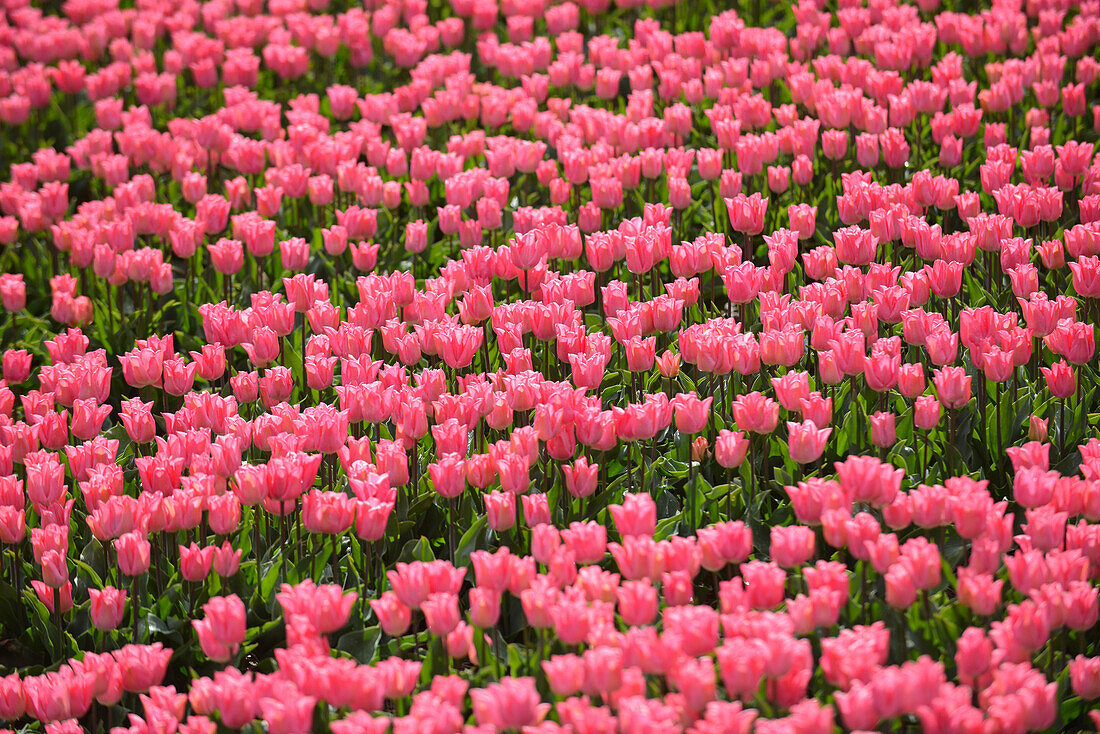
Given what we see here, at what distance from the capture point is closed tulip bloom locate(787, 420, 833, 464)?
12.0ft

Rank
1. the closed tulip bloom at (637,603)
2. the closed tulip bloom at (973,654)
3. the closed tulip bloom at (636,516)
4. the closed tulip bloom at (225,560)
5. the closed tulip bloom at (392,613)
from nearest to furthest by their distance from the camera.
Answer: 1. the closed tulip bloom at (973,654)
2. the closed tulip bloom at (637,603)
3. the closed tulip bloom at (392,613)
4. the closed tulip bloom at (636,516)
5. the closed tulip bloom at (225,560)

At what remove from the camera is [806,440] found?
3.66 m

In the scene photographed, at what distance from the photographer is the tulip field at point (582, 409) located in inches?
119

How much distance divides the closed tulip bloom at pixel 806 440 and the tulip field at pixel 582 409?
0.02m

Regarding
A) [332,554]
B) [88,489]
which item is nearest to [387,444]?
[332,554]

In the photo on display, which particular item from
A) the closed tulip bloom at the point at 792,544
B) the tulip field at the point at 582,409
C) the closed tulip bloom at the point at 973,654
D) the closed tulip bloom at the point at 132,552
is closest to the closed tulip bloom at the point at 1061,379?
the tulip field at the point at 582,409

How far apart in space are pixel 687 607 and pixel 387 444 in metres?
1.20

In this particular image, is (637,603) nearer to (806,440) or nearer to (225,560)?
(806,440)

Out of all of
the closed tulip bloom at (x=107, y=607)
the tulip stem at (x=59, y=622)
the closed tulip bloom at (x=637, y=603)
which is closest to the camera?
the closed tulip bloom at (x=637, y=603)

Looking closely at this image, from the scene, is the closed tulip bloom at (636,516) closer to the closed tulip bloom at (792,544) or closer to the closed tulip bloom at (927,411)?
the closed tulip bloom at (792,544)

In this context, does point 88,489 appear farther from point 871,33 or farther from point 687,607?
point 871,33

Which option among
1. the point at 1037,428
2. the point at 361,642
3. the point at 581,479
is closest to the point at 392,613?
the point at 361,642

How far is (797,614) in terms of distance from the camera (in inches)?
119

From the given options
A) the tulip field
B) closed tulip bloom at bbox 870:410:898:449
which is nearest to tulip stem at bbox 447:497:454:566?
the tulip field
